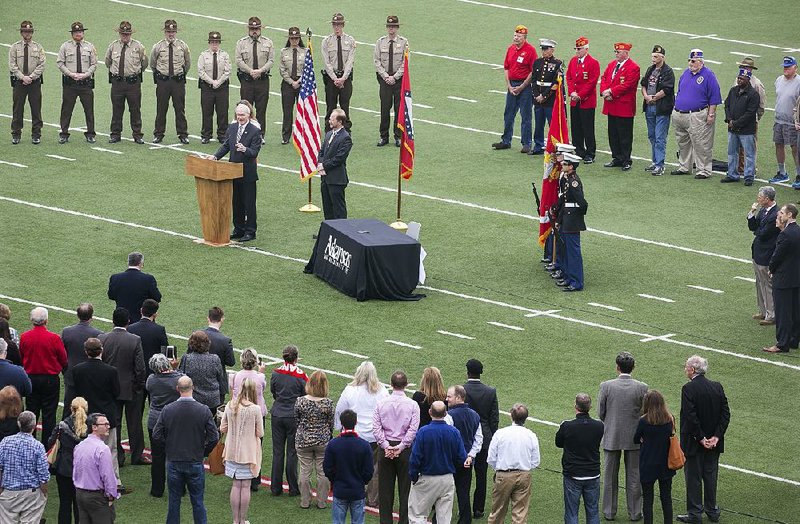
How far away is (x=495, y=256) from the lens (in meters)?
23.5

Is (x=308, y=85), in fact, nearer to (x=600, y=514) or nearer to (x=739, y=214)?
(x=739, y=214)

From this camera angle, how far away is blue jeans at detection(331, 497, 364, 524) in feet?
47.0

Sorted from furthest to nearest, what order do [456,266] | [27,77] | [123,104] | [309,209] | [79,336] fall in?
[123,104], [27,77], [309,209], [456,266], [79,336]

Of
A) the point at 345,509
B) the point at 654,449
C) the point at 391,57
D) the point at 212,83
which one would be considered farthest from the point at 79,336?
the point at 391,57

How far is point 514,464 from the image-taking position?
47.6 feet

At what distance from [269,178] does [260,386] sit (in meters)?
12.4

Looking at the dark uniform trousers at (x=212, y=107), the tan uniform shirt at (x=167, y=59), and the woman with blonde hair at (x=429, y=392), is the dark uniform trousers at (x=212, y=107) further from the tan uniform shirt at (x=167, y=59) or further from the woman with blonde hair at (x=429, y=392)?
the woman with blonde hair at (x=429, y=392)

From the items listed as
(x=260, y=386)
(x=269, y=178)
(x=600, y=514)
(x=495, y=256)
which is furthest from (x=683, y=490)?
(x=269, y=178)

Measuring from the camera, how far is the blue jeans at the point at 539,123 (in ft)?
94.2

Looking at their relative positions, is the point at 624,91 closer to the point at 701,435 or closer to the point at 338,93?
the point at 338,93

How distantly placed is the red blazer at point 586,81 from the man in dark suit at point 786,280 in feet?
28.4

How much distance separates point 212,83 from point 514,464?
16.2m

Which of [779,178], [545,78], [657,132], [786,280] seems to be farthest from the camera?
[545,78]

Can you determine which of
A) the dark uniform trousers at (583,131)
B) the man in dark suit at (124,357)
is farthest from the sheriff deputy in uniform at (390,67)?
the man in dark suit at (124,357)
